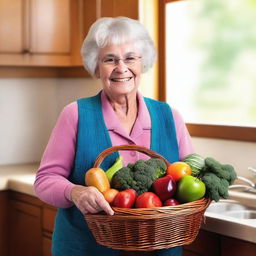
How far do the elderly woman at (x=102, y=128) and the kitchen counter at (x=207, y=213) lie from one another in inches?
6.5

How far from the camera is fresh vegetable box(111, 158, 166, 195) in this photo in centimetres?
166

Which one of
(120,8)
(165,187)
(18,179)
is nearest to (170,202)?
(165,187)

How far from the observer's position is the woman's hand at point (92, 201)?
1.56m

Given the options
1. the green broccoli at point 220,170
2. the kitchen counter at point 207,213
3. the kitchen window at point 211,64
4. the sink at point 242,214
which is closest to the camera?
the green broccoli at point 220,170

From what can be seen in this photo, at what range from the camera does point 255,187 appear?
2.45 metres

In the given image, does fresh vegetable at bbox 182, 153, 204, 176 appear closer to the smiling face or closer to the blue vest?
the blue vest

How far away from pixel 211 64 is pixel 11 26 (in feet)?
3.74

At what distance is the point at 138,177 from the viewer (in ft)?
5.46

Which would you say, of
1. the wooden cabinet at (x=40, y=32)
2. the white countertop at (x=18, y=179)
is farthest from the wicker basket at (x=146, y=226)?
the wooden cabinet at (x=40, y=32)

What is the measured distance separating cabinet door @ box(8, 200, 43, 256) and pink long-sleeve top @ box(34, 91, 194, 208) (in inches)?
45.1

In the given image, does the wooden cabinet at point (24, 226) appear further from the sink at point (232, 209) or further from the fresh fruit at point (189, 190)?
the fresh fruit at point (189, 190)

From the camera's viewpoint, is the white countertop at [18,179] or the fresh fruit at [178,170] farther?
the white countertop at [18,179]

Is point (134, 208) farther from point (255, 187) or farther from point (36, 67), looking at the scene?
point (36, 67)

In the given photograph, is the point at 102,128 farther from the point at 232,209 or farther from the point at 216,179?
the point at 232,209
